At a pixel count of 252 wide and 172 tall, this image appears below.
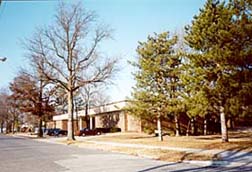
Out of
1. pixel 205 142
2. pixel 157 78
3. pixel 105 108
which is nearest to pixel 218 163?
pixel 205 142

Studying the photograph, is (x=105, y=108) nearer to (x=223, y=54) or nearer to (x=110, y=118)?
(x=110, y=118)

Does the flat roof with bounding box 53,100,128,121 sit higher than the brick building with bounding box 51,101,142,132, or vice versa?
the flat roof with bounding box 53,100,128,121

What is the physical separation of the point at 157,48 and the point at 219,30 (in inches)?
355

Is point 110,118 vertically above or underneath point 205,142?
above

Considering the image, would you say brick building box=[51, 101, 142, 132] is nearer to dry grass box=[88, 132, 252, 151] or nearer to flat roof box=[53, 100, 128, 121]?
flat roof box=[53, 100, 128, 121]

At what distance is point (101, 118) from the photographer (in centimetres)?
6081

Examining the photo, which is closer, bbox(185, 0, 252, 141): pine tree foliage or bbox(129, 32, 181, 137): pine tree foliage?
bbox(185, 0, 252, 141): pine tree foliage

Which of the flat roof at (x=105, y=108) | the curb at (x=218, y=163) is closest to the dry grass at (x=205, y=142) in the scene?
the curb at (x=218, y=163)

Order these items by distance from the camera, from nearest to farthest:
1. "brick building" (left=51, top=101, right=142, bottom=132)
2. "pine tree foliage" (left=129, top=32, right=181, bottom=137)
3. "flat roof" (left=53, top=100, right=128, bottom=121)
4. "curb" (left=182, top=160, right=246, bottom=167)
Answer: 1. "curb" (left=182, top=160, right=246, bottom=167)
2. "pine tree foliage" (left=129, top=32, right=181, bottom=137)
3. "brick building" (left=51, top=101, right=142, bottom=132)
4. "flat roof" (left=53, top=100, right=128, bottom=121)

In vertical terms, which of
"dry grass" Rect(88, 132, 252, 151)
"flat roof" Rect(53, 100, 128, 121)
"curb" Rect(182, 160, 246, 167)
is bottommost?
"curb" Rect(182, 160, 246, 167)

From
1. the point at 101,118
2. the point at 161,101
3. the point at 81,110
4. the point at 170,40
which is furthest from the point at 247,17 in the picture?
the point at 81,110

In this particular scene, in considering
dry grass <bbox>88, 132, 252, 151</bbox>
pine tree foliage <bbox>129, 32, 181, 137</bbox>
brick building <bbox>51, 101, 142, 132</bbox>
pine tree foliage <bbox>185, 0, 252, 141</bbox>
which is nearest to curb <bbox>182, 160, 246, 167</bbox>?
dry grass <bbox>88, 132, 252, 151</bbox>

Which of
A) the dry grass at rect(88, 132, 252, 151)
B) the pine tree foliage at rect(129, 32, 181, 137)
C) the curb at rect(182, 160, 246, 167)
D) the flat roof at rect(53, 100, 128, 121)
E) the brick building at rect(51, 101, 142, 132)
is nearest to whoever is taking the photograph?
the curb at rect(182, 160, 246, 167)

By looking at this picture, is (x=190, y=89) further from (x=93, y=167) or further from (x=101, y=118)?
(x=101, y=118)
